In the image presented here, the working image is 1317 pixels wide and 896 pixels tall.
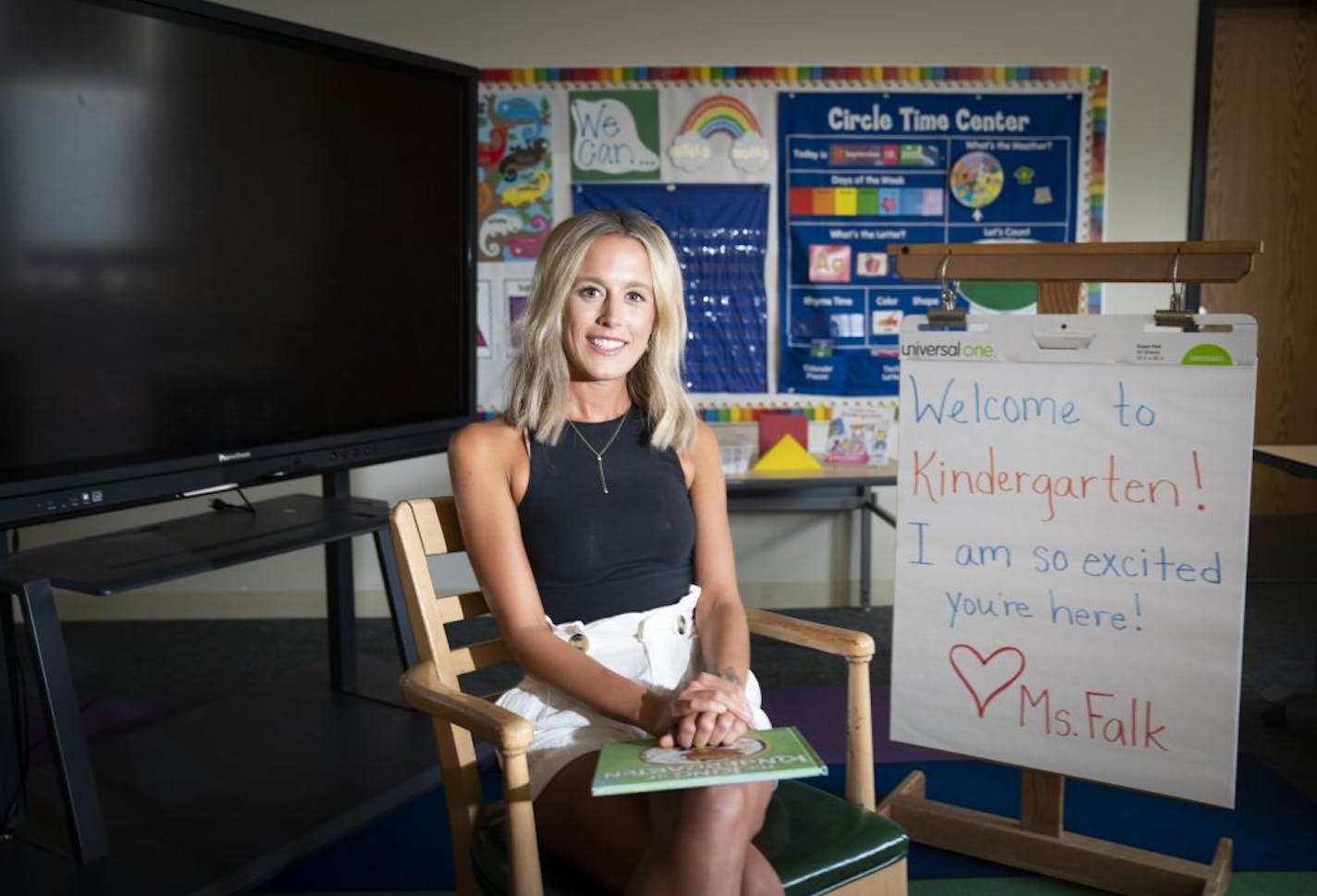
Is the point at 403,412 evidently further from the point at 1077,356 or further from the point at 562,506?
the point at 1077,356

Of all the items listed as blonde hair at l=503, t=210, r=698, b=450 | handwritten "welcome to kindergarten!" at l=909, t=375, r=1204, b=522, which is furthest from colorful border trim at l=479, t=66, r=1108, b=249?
blonde hair at l=503, t=210, r=698, b=450

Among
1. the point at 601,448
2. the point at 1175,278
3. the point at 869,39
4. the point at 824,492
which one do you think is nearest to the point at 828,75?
the point at 869,39

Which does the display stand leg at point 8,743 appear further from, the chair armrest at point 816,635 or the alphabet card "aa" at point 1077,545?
the alphabet card "aa" at point 1077,545

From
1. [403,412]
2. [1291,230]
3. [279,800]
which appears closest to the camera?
[279,800]

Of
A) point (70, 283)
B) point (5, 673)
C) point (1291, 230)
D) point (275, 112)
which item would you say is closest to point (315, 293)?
point (275, 112)

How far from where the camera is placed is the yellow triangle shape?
3736 millimetres

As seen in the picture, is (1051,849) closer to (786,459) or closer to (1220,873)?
(1220,873)

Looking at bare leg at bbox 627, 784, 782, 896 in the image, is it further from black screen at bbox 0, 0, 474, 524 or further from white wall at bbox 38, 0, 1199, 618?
white wall at bbox 38, 0, 1199, 618

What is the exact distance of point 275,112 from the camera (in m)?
2.44

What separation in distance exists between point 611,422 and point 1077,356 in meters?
0.85

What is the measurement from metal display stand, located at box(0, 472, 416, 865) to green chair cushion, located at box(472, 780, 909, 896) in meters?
0.90

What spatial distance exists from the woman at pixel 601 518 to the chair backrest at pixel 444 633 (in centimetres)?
8

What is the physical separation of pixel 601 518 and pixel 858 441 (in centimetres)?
227

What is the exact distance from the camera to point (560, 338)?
68.7 inches
